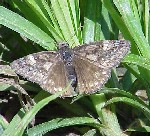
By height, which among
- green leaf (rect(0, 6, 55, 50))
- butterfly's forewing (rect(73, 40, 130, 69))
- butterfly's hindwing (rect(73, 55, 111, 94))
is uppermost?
green leaf (rect(0, 6, 55, 50))

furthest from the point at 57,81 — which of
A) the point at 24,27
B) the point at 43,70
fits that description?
the point at 24,27

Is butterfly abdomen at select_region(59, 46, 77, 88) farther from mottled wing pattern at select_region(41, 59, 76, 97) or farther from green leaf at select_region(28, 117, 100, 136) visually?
green leaf at select_region(28, 117, 100, 136)

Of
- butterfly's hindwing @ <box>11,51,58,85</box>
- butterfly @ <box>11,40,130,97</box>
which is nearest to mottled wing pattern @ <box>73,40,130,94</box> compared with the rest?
butterfly @ <box>11,40,130,97</box>

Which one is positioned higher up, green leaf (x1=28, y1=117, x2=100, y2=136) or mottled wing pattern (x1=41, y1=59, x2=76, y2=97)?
mottled wing pattern (x1=41, y1=59, x2=76, y2=97)

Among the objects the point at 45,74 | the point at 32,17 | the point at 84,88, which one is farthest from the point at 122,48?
the point at 32,17

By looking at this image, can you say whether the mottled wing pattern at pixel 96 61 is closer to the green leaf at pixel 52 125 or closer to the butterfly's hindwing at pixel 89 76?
the butterfly's hindwing at pixel 89 76

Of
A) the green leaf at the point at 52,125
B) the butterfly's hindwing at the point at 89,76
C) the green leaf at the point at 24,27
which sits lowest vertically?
the green leaf at the point at 52,125

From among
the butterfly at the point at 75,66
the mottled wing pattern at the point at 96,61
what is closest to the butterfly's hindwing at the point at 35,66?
the butterfly at the point at 75,66
